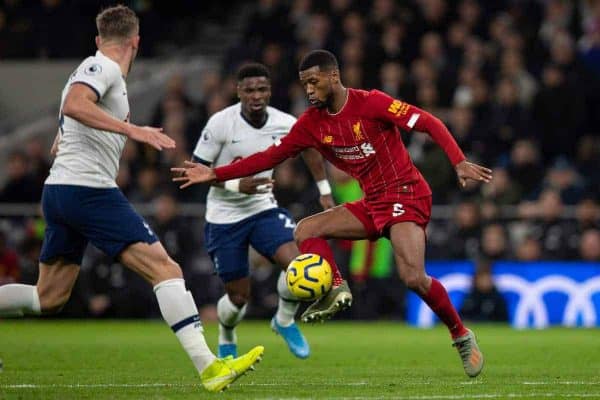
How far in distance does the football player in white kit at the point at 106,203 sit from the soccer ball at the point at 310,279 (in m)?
0.96

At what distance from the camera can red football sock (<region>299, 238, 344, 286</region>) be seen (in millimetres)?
9688

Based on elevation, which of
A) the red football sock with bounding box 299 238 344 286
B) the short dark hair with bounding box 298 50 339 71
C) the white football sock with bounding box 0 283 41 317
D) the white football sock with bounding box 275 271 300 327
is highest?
the short dark hair with bounding box 298 50 339 71

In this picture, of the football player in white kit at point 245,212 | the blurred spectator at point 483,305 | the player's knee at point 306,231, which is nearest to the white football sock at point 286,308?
the football player in white kit at point 245,212

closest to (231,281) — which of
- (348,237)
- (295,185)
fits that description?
(348,237)

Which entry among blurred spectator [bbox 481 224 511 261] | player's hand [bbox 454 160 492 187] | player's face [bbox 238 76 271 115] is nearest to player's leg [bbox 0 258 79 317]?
player's hand [bbox 454 160 492 187]

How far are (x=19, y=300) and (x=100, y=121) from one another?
5.41 ft

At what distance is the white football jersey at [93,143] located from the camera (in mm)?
8578

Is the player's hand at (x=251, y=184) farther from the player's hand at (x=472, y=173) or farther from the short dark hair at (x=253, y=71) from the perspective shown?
the player's hand at (x=472, y=173)

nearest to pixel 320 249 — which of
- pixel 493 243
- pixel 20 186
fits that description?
pixel 493 243

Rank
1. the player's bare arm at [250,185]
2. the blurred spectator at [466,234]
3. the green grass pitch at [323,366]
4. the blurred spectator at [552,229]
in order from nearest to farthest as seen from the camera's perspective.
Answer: the green grass pitch at [323,366] < the player's bare arm at [250,185] < the blurred spectator at [552,229] < the blurred spectator at [466,234]

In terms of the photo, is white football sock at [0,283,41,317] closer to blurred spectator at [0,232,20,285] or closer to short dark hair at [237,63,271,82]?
short dark hair at [237,63,271,82]

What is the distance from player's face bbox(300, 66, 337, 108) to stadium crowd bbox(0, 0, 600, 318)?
27.1 feet

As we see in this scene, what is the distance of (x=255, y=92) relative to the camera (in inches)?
460

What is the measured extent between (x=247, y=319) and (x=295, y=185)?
7.06 ft
